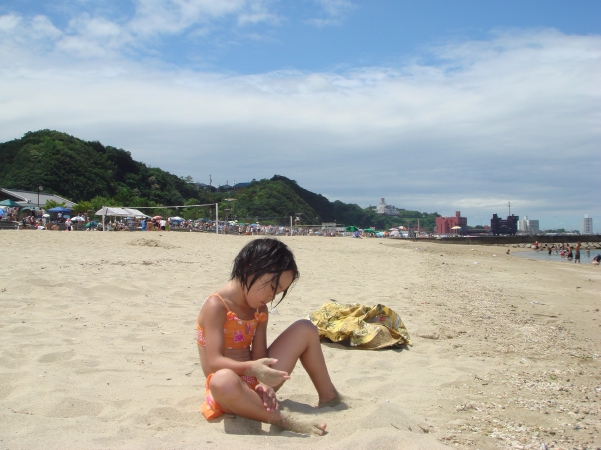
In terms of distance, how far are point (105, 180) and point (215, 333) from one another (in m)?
64.1

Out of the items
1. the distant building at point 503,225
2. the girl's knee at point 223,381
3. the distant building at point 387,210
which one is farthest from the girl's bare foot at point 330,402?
the distant building at point 387,210

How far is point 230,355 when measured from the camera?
8.83 ft

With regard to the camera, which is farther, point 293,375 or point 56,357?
point 293,375

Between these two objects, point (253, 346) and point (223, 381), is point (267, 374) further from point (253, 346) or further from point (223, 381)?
point (253, 346)

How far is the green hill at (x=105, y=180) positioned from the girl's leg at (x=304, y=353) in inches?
1541

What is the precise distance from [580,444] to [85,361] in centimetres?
290

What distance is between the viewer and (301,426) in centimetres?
231

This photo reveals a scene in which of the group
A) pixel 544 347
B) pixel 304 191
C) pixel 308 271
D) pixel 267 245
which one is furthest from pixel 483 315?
pixel 304 191

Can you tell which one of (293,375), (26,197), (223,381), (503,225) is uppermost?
(26,197)

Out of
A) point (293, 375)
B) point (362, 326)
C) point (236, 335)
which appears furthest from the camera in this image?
point (362, 326)

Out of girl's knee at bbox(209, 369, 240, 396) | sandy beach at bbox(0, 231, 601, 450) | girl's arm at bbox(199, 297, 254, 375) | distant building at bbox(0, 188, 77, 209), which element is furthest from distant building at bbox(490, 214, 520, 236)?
girl's knee at bbox(209, 369, 240, 396)

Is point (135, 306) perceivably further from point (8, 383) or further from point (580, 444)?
point (580, 444)

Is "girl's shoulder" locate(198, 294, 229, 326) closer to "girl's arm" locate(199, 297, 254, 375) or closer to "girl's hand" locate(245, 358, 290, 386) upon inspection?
"girl's arm" locate(199, 297, 254, 375)

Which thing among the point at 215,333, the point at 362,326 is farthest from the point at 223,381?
the point at 362,326
